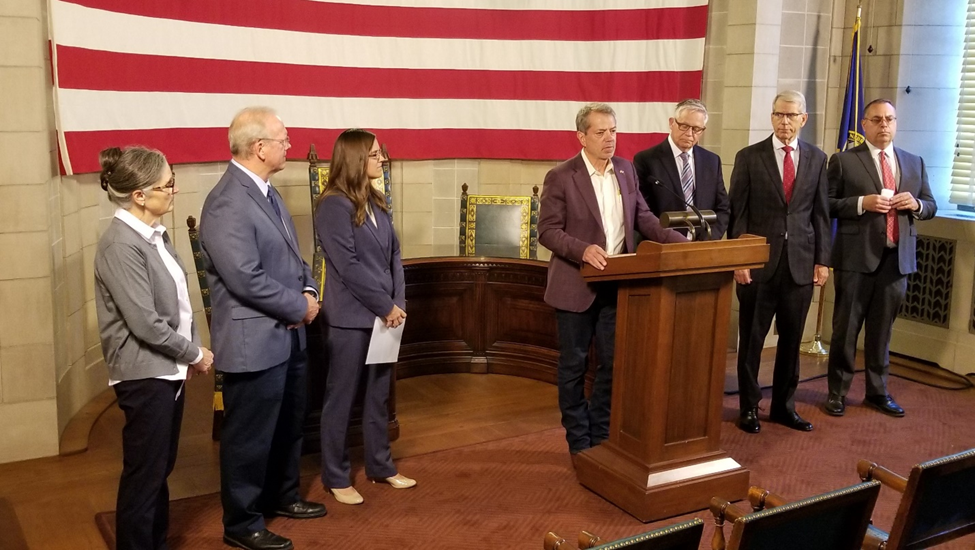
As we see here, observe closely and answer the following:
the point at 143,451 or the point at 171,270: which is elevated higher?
the point at 171,270

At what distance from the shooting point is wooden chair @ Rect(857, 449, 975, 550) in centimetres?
222

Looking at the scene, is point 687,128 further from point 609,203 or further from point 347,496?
point 347,496

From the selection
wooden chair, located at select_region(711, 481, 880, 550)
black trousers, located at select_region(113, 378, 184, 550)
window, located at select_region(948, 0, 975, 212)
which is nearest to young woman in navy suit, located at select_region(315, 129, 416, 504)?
A: black trousers, located at select_region(113, 378, 184, 550)

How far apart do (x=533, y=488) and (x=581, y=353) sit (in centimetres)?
64

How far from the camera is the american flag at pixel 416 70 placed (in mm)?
5594

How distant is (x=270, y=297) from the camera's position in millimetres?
3252

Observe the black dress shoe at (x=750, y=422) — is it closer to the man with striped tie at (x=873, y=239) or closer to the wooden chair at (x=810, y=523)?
the man with striped tie at (x=873, y=239)

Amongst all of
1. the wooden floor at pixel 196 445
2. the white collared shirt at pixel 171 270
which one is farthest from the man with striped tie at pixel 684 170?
the white collared shirt at pixel 171 270

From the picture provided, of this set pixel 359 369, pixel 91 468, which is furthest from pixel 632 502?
pixel 91 468

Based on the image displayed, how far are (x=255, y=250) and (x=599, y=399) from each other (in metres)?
1.87

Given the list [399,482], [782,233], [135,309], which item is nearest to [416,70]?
[782,233]

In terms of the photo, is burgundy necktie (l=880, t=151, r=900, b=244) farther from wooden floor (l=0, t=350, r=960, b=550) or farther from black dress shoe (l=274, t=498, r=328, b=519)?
black dress shoe (l=274, t=498, r=328, b=519)

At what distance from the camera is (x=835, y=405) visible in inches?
A: 205

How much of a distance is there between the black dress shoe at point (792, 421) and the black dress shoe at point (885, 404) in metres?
0.60
